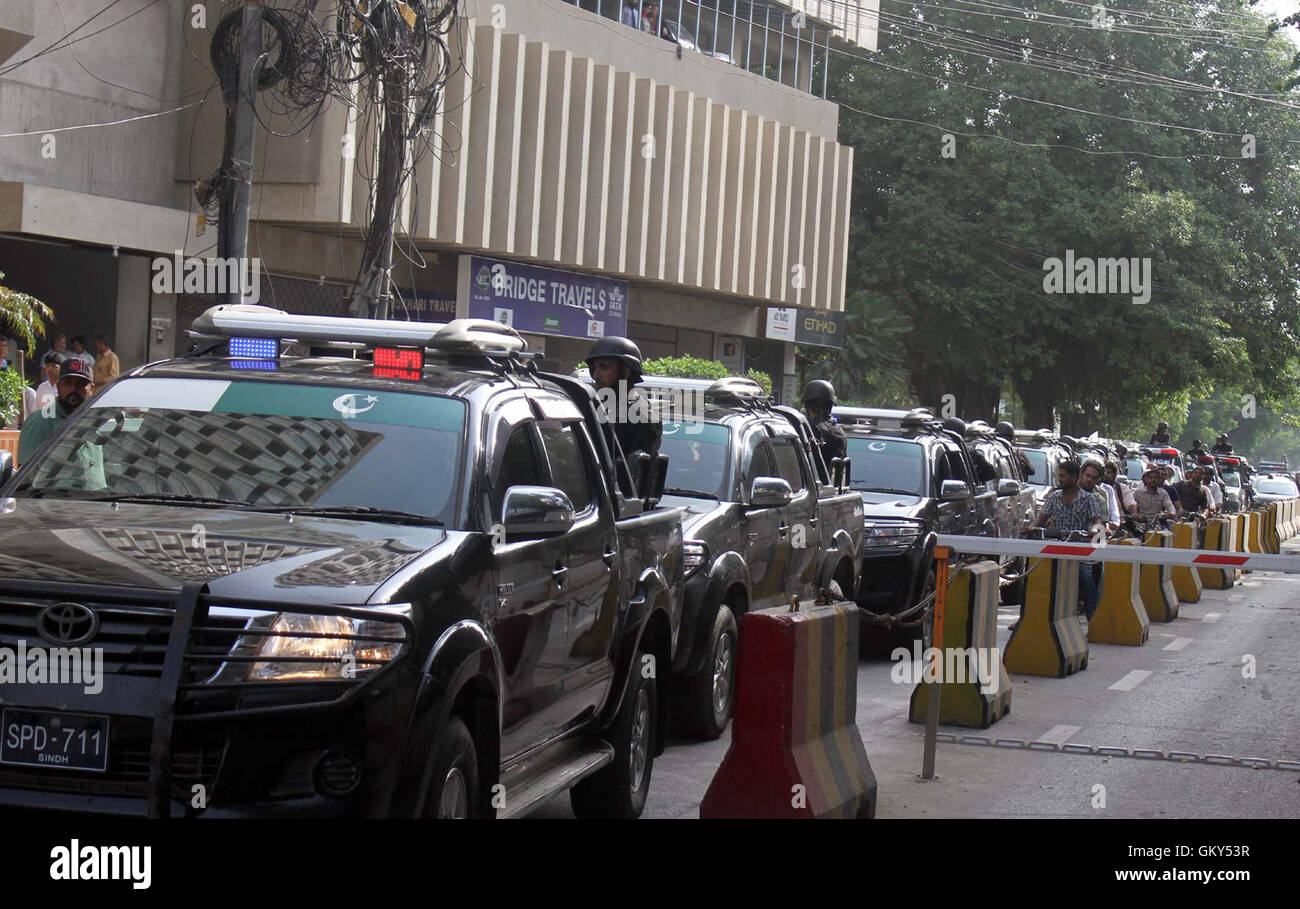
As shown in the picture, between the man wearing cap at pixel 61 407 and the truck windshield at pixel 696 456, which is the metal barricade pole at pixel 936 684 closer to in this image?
the truck windshield at pixel 696 456

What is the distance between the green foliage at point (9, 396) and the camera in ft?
54.2

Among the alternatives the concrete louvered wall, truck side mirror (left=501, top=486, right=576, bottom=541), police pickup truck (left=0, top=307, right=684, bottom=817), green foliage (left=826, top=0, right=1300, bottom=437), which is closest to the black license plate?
police pickup truck (left=0, top=307, right=684, bottom=817)

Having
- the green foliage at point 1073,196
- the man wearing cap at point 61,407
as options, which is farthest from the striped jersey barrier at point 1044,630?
the green foliage at point 1073,196

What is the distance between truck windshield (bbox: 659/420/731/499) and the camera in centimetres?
1032

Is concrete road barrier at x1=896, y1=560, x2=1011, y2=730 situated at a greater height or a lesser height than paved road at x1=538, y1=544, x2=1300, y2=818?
greater

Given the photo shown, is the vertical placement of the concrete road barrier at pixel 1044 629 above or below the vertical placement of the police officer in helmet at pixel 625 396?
below

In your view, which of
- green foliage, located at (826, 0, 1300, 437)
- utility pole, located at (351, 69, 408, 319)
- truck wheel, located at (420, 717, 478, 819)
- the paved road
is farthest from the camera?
green foliage, located at (826, 0, 1300, 437)

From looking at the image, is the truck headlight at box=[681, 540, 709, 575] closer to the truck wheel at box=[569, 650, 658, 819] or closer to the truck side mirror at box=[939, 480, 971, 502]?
the truck wheel at box=[569, 650, 658, 819]

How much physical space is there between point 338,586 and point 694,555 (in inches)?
190

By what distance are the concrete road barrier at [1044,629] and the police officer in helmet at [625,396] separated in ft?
15.7

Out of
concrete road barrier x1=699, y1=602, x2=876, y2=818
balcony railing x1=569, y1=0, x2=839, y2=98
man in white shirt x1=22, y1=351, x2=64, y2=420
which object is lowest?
concrete road barrier x1=699, y1=602, x2=876, y2=818

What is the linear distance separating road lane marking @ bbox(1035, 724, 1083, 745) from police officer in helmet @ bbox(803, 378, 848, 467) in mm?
3729

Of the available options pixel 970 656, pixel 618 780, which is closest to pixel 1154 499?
pixel 970 656

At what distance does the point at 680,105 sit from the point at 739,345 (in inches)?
296
